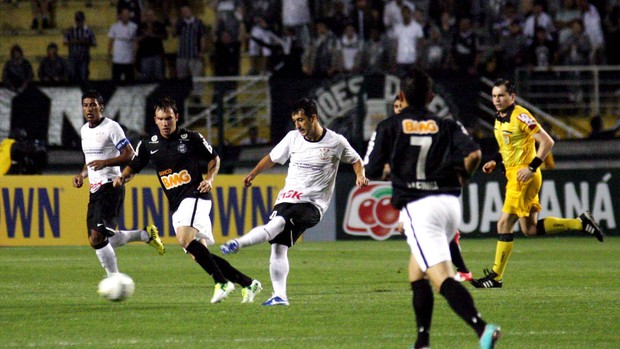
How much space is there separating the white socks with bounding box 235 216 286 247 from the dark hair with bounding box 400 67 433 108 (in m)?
2.83

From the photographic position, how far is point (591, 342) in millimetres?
8828

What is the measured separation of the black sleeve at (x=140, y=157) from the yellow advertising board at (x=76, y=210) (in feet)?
28.0

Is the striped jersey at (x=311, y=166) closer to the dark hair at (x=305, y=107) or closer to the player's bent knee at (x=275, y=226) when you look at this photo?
the player's bent knee at (x=275, y=226)

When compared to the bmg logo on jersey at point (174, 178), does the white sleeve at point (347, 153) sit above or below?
above

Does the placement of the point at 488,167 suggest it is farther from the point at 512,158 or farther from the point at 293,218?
the point at 293,218

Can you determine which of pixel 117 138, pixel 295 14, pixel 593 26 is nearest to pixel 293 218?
pixel 117 138

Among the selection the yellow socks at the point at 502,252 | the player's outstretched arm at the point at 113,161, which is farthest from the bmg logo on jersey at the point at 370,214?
the player's outstretched arm at the point at 113,161

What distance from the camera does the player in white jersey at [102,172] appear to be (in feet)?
43.2

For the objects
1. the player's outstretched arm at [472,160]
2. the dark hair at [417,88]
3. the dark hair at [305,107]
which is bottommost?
the player's outstretched arm at [472,160]

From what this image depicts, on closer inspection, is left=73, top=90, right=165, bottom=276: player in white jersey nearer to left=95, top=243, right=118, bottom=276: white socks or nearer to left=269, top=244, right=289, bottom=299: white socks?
left=95, top=243, right=118, bottom=276: white socks

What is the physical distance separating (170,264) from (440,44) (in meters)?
8.56

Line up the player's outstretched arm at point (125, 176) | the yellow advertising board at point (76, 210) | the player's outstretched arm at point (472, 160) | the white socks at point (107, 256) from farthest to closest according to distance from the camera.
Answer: the yellow advertising board at point (76, 210) → the white socks at point (107, 256) → the player's outstretched arm at point (125, 176) → the player's outstretched arm at point (472, 160)

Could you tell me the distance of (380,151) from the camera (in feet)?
26.2

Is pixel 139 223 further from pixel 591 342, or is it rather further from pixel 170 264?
pixel 591 342
